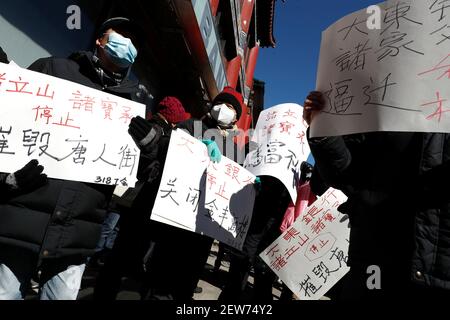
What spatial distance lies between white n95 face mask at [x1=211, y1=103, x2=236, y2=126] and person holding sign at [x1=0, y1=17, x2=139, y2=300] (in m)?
0.83

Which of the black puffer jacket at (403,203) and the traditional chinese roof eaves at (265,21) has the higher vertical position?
the traditional chinese roof eaves at (265,21)

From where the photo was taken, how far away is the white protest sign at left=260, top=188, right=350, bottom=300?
82.0 inches

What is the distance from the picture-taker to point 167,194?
5.82 ft

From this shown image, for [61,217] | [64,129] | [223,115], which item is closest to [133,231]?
[61,217]

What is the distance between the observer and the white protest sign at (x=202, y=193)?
A: 178 cm

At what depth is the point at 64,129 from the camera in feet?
4.70

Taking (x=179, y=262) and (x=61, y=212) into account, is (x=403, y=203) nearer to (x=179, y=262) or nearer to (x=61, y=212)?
(x=61, y=212)

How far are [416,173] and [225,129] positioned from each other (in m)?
1.57

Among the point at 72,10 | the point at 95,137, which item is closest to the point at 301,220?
the point at 95,137

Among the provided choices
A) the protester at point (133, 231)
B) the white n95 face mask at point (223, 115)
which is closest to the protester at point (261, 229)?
the white n95 face mask at point (223, 115)

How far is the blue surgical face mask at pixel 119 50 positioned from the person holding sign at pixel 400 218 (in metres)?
1.23

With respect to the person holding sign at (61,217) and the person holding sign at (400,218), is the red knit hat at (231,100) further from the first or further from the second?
the person holding sign at (400,218)

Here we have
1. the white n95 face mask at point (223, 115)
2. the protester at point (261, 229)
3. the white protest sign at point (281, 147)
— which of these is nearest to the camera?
the white protest sign at point (281, 147)

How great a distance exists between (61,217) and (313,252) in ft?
5.21
